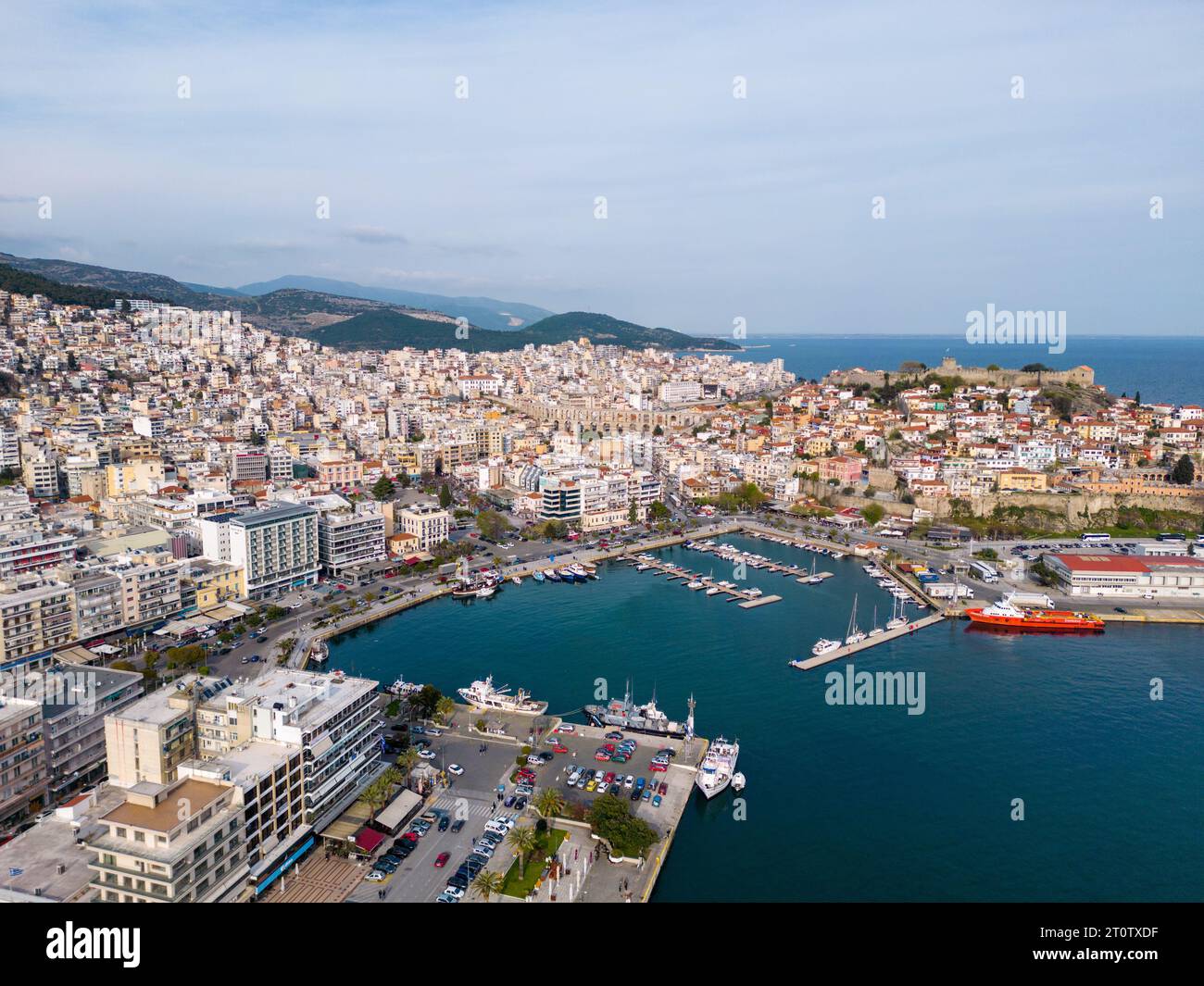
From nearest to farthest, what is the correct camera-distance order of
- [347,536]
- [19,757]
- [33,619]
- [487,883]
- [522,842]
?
[487,883] → [522,842] → [19,757] → [33,619] → [347,536]

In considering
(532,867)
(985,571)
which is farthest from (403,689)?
(985,571)

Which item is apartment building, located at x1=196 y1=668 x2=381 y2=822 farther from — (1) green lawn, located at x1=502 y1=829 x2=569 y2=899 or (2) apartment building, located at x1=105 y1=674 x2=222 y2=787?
(1) green lawn, located at x1=502 y1=829 x2=569 y2=899

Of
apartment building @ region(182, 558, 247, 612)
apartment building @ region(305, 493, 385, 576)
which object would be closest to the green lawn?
apartment building @ region(182, 558, 247, 612)

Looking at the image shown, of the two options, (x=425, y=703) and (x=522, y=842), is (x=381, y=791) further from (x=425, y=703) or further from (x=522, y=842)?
(x=425, y=703)

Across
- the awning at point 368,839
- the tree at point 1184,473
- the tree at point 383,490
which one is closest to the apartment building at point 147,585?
the awning at point 368,839
